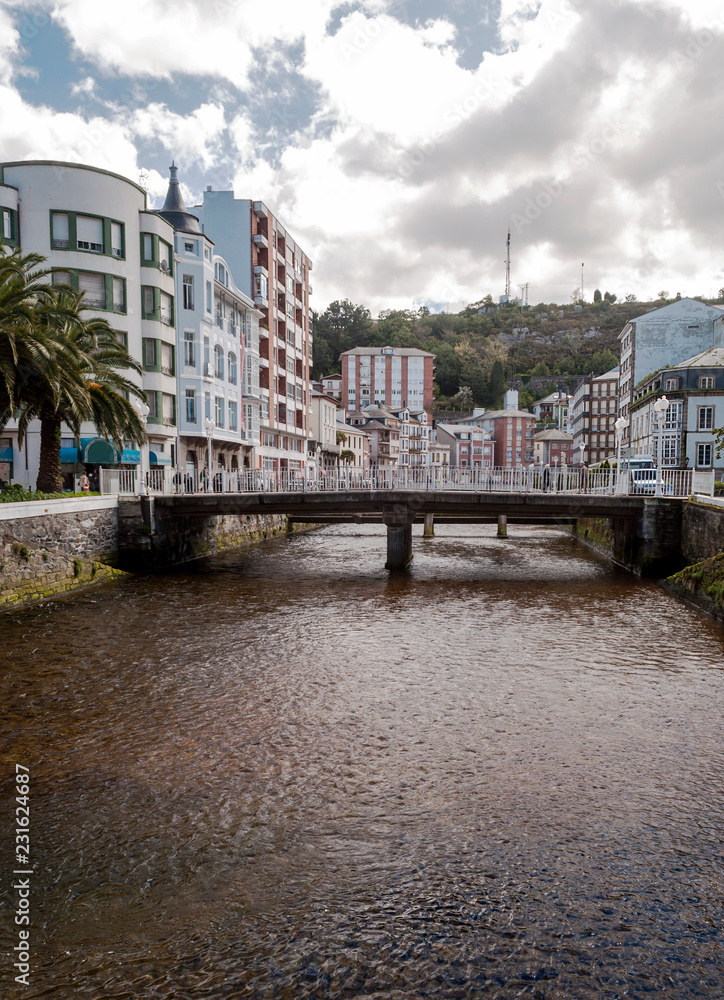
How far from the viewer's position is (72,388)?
2331cm

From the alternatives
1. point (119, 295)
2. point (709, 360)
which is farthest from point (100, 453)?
point (709, 360)

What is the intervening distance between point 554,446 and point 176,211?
94.9 metres

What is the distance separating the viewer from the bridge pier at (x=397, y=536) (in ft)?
105

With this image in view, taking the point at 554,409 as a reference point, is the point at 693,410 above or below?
below

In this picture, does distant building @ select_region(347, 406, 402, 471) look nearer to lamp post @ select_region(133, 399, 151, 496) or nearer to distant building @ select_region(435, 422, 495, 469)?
distant building @ select_region(435, 422, 495, 469)

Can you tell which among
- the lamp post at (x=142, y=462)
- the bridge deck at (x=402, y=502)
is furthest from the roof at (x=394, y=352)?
the bridge deck at (x=402, y=502)

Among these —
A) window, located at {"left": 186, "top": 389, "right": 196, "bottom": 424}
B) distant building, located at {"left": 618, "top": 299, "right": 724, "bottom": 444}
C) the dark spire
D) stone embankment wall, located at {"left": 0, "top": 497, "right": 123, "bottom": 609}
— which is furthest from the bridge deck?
distant building, located at {"left": 618, "top": 299, "right": 724, "bottom": 444}

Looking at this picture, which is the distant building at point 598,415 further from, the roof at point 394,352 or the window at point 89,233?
the window at point 89,233

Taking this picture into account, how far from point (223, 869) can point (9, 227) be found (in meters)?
36.9

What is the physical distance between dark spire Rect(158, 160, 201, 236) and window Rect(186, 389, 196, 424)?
9.88m

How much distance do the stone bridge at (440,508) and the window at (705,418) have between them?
3009 cm

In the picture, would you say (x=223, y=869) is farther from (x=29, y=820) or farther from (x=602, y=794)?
(x=602, y=794)

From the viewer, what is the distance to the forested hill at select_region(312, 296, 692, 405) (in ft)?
466

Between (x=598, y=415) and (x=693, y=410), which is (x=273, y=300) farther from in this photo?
(x=598, y=415)
